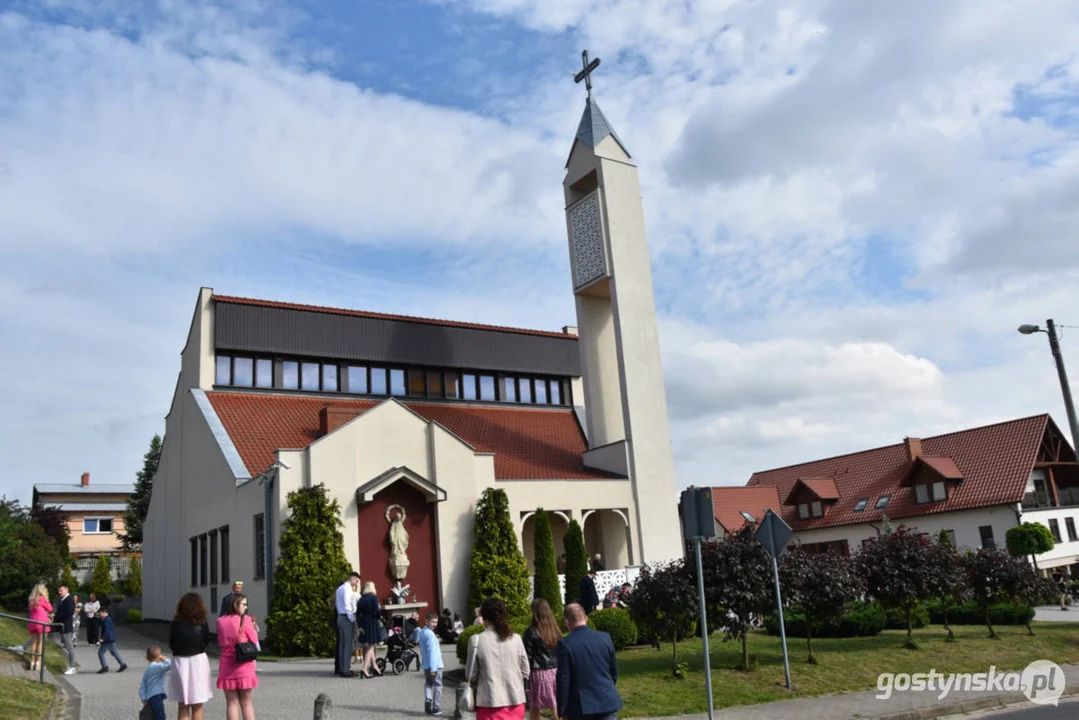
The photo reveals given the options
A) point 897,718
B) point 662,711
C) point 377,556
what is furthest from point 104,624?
point 897,718

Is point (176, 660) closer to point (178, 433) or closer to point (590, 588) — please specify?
point (590, 588)

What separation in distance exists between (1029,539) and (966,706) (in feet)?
81.4

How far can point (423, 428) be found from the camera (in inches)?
971

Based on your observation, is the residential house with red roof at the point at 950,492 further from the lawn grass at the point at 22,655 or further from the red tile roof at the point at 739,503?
the lawn grass at the point at 22,655

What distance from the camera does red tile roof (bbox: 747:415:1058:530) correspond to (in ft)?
132

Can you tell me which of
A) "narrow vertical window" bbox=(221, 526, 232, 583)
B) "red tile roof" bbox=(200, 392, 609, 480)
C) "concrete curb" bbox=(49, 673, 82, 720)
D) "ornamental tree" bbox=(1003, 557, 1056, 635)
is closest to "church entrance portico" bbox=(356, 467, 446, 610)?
"red tile roof" bbox=(200, 392, 609, 480)

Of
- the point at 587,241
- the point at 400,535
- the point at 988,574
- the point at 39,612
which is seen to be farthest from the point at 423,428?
the point at 988,574

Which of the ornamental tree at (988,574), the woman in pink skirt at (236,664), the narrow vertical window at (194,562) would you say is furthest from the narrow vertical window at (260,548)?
the ornamental tree at (988,574)

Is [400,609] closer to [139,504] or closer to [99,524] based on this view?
[139,504]

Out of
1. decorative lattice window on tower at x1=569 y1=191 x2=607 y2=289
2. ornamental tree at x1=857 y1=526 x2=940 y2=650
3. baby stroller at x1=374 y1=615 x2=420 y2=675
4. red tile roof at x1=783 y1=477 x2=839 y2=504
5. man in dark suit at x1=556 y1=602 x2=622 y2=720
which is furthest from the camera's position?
red tile roof at x1=783 y1=477 x2=839 y2=504

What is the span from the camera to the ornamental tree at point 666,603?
48.5 ft

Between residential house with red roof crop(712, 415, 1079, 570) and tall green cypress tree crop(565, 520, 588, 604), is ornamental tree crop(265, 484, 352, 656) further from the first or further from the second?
residential house with red roof crop(712, 415, 1079, 570)

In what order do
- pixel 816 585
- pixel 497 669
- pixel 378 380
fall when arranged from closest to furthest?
pixel 497 669 < pixel 816 585 < pixel 378 380

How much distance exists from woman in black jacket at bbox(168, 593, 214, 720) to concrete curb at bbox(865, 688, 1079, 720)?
8.68m
